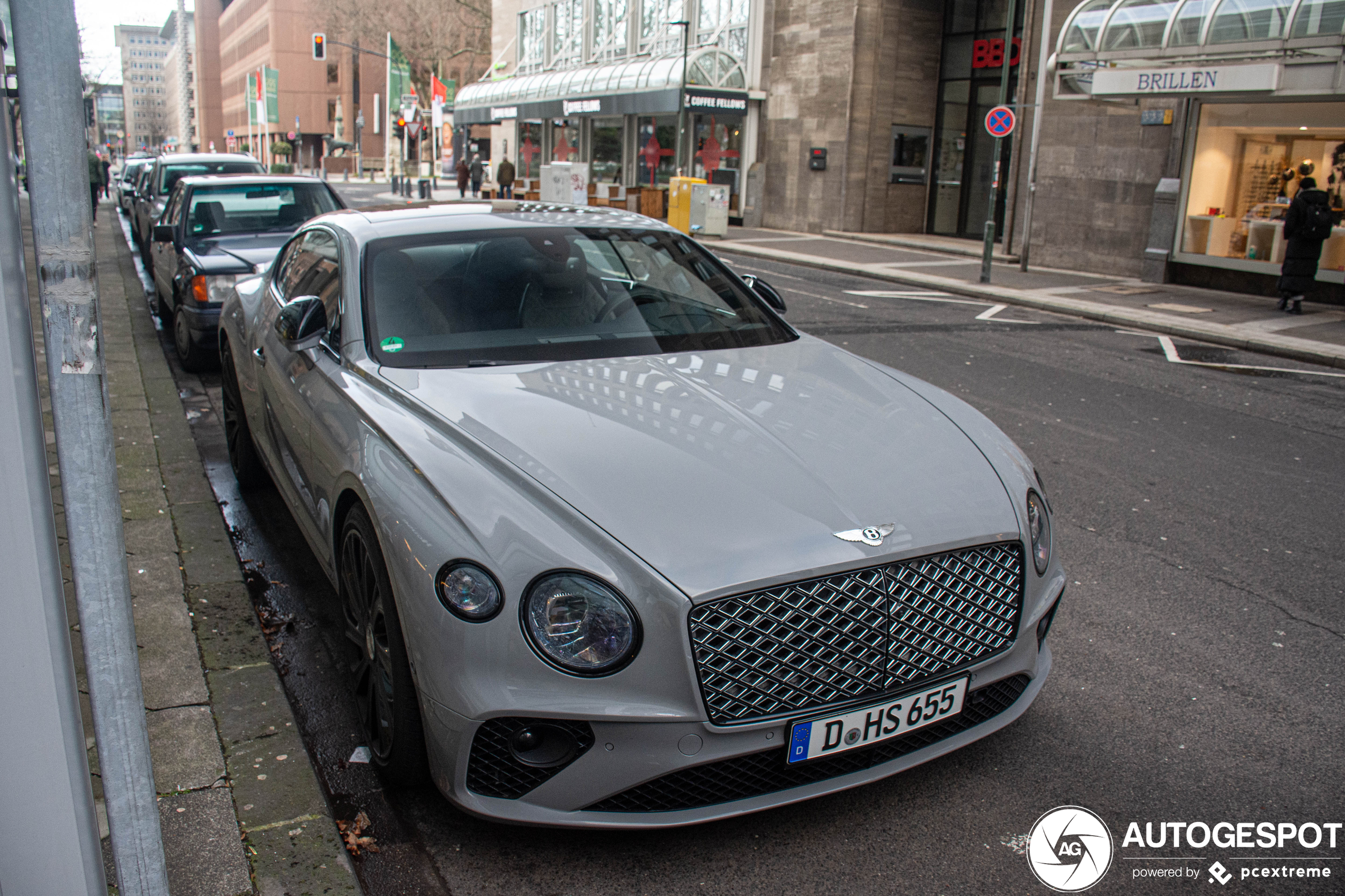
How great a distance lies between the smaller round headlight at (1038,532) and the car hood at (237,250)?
660 cm

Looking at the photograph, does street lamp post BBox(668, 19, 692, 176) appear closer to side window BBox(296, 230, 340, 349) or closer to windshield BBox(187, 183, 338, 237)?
windshield BBox(187, 183, 338, 237)

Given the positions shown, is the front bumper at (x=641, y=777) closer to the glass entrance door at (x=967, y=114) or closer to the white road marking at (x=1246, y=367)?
the white road marking at (x=1246, y=367)

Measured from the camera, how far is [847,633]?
262cm

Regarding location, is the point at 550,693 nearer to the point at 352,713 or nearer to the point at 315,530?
the point at 352,713

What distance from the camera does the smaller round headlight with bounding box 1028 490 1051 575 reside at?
303cm

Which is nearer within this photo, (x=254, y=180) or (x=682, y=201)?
(x=254, y=180)

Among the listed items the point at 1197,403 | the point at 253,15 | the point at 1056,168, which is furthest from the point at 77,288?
the point at 253,15

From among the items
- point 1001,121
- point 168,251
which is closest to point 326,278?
point 168,251

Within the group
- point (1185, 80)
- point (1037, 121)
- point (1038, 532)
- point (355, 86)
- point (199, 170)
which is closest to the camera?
point (1038, 532)

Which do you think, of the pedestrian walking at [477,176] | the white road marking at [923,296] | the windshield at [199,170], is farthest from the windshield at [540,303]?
the pedestrian walking at [477,176]

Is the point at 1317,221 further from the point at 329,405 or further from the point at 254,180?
the point at 329,405

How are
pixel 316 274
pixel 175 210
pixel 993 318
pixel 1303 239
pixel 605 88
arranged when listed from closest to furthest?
pixel 316 274 < pixel 175 210 < pixel 993 318 < pixel 1303 239 < pixel 605 88

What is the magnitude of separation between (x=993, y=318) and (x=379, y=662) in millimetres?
11896

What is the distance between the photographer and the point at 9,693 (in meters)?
1.67
